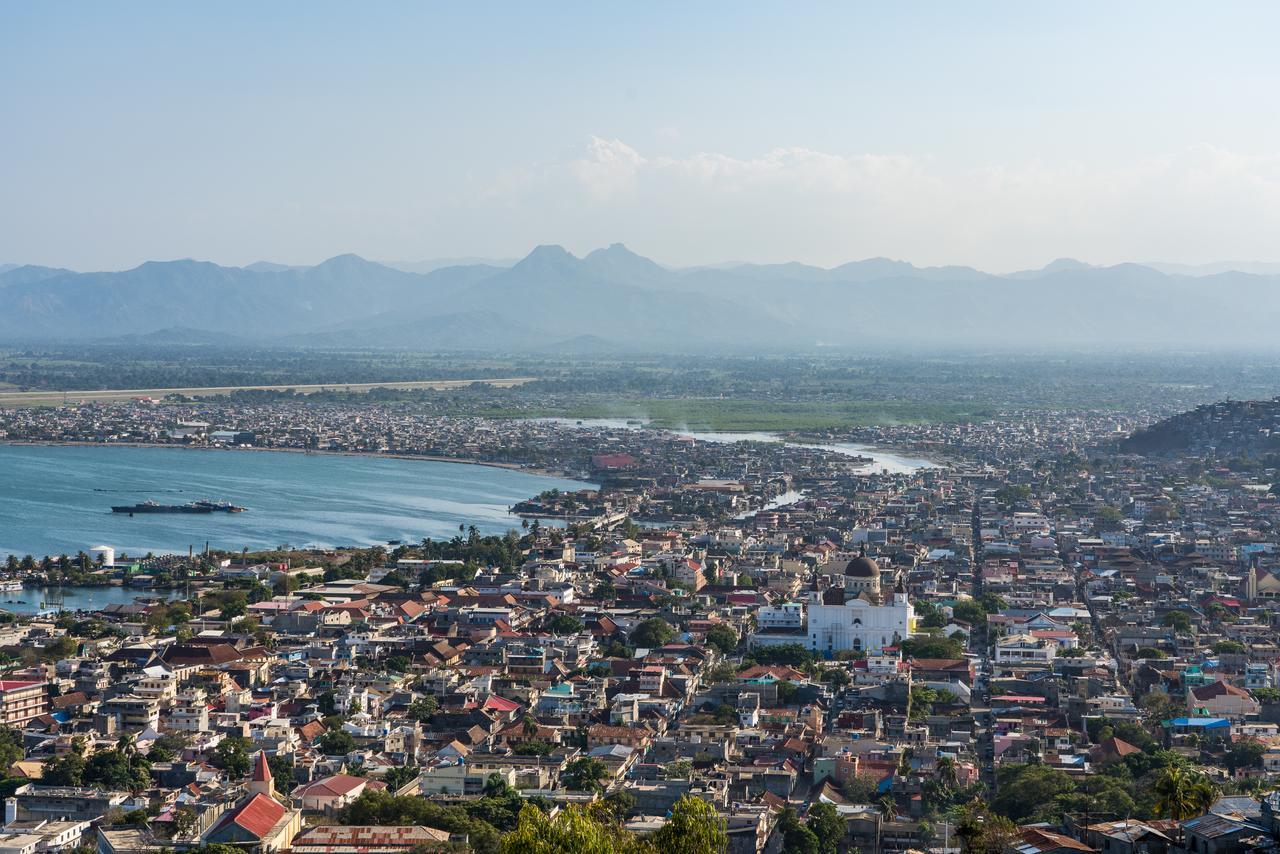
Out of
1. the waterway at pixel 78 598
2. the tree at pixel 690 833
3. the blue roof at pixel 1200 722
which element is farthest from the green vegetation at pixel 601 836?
the waterway at pixel 78 598

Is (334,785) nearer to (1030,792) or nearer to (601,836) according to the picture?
(601,836)

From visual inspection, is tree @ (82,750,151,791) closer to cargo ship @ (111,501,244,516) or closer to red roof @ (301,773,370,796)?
red roof @ (301,773,370,796)

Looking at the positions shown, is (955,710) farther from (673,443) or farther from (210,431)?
(210,431)

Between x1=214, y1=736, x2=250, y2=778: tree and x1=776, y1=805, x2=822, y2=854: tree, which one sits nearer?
x1=776, y1=805, x2=822, y2=854: tree

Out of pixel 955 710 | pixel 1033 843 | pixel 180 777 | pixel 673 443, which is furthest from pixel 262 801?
pixel 673 443

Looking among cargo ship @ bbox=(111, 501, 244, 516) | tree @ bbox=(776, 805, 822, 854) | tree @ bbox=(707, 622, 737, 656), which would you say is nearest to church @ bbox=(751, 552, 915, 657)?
tree @ bbox=(707, 622, 737, 656)

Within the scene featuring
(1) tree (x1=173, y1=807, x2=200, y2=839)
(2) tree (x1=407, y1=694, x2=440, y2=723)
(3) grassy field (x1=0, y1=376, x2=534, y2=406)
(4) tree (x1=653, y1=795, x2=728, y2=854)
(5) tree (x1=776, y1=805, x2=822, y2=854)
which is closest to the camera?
(4) tree (x1=653, y1=795, x2=728, y2=854)

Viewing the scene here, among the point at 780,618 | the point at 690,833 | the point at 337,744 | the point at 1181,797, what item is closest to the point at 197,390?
the point at 780,618
